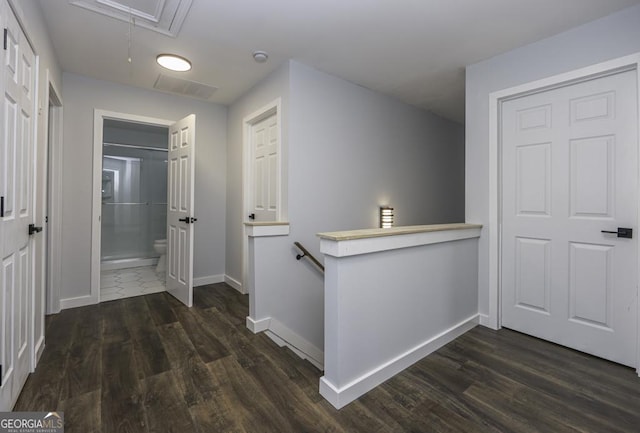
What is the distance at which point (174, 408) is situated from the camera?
1.57 meters

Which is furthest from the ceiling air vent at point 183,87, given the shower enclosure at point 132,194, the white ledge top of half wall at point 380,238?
the white ledge top of half wall at point 380,238

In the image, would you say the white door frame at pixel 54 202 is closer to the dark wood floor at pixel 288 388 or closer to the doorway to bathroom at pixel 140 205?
the doorway to bathroom at pixel 140 205

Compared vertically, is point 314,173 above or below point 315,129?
below

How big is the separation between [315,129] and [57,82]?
2.53 m

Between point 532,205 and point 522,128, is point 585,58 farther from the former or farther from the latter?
point 532,205

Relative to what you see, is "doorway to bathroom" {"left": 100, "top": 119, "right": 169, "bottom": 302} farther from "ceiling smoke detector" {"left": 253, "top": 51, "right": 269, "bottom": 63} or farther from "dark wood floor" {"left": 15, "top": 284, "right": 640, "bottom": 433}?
"ceiling smoke detector" {"left": 253, "top": 51, "right": 269, "bottom": 63}

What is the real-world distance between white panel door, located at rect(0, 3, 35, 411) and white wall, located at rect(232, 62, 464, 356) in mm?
1534

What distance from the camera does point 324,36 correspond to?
2395 millimetres

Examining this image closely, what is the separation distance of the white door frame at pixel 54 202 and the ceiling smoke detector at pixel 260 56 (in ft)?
6.39

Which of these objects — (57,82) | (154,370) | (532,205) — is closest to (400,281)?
(532,205)

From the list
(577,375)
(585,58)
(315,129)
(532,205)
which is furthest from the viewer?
(315,129)

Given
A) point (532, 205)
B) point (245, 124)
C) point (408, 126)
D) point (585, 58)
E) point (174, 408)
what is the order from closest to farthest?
point (174, 408), point (585, 58), point (532, 205), point (245, 124), point (408, 126)

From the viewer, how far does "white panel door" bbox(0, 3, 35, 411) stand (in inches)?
55.0

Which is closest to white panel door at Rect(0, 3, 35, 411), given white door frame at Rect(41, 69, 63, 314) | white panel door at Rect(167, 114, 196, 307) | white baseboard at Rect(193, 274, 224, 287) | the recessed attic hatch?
the recessed attic hatch
